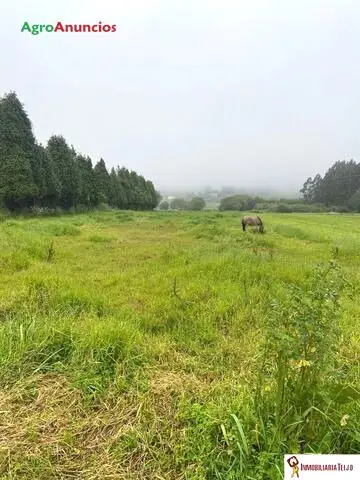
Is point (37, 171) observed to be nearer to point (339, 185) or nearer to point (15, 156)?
point (15, 156)

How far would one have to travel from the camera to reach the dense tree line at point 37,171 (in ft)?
82.0

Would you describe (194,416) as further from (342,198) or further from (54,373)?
(342,198)

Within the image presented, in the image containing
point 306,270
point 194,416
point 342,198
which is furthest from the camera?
point 342,198

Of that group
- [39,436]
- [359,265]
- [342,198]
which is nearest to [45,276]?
[39,436]

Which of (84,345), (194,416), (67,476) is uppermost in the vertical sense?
(84,345)

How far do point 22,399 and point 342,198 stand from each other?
86128 mm

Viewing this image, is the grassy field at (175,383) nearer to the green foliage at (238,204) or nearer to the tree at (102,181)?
the tree at (102,181)

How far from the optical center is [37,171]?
27312 mm

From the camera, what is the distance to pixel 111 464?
2.12m

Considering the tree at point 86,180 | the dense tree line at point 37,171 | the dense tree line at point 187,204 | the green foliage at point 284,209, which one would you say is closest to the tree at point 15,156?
the dense tree line at point 37,171

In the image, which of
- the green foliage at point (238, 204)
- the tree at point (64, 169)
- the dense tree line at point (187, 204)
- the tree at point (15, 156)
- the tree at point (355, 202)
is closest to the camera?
the tree at point (15, 156)

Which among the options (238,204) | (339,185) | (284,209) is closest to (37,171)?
(284,209)

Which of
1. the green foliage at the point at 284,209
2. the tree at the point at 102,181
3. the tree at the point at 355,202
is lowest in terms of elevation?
the green foliage at the point at 284,209

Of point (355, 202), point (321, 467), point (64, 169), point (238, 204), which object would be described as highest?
point (64, 169)
